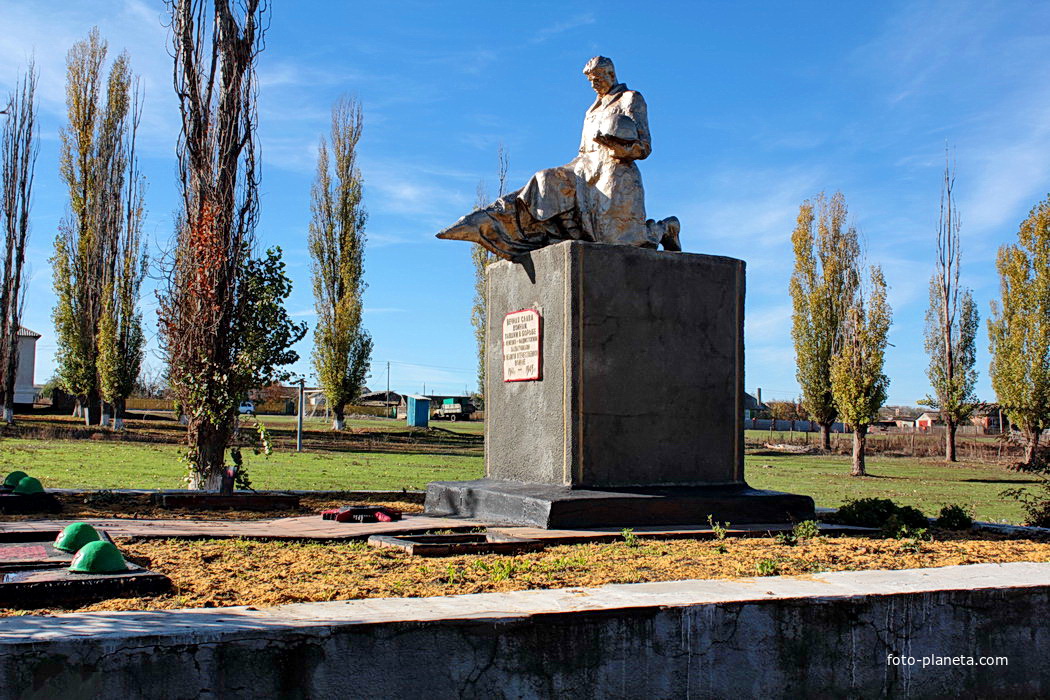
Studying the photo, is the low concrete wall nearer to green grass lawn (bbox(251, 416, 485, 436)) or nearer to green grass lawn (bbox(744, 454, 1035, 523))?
green grass lawn (bbox(744, 454, 1035, 523))

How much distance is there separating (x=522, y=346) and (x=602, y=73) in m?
2.27

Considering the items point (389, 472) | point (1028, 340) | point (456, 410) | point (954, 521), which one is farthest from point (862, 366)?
point (456, 410)

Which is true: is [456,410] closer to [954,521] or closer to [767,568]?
[954,521]

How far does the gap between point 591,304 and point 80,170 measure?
29.9 meters

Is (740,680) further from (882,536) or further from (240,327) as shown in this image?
(240,327)

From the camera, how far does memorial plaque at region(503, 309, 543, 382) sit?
7066 mm

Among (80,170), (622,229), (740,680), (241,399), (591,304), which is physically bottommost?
(740,680)

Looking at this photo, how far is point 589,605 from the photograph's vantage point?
11.3 feet

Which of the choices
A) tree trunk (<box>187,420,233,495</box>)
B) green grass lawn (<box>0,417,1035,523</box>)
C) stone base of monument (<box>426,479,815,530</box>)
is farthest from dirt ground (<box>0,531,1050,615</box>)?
green grass lawn (<box>0,417,1035,523</box>)

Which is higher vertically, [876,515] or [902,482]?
[876,515]

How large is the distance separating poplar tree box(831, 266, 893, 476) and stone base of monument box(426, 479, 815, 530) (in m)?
18.7

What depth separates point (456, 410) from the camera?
2660 inches

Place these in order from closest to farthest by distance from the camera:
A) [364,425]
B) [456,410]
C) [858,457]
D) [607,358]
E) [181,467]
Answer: [607,358] → [181,467] → [858,457] → [364,425] → [456,410]

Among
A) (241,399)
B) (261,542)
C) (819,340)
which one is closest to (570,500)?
(261,542)
